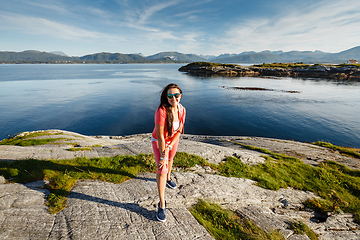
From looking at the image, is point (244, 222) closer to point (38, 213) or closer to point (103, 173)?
point (103, 173)

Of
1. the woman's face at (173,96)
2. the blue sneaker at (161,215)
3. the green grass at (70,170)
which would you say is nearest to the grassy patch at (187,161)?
the green grass at (70,170)

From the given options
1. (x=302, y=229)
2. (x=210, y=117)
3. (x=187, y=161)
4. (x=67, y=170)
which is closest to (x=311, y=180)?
(x=302, y=229)

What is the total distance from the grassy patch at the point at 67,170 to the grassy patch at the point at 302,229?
20.6 ft

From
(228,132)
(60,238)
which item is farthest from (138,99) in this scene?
(60,238)

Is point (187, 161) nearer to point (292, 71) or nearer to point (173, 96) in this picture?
point (173, 96)

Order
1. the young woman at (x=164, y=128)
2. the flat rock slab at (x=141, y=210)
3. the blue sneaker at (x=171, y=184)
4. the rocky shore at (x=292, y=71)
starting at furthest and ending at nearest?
the rocky shore at (x=292, y=71) → the blue sneaker at (x=171, y=184) → the young woman at (x=164, y=128) → the flat rock slab at (x=141, y=210)

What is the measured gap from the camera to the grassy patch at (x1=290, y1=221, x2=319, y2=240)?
5301 mm

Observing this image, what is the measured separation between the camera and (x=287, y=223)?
570cm

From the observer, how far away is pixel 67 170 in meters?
7.03

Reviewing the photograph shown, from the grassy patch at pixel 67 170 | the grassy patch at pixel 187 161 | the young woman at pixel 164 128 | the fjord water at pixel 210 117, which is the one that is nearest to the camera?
the young woman at pixel 164 128

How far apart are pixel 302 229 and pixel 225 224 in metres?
2.93

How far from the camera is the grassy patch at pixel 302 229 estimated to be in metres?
5.30

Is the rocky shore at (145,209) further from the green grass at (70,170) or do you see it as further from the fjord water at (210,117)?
the fjord water at (210,117)

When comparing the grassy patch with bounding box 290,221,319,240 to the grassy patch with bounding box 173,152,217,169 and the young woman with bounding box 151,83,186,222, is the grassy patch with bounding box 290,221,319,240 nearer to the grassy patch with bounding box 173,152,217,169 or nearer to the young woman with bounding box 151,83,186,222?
the grassy patch with bounding box 173,152,217,169
